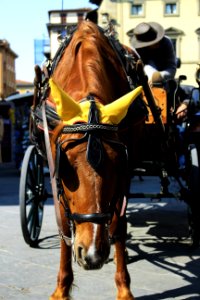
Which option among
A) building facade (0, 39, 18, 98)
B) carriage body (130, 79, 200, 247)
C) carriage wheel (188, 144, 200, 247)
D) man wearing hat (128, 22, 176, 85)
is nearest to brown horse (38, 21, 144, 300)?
carriage body (130, 79, 200, 247)

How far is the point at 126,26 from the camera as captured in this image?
130 feet

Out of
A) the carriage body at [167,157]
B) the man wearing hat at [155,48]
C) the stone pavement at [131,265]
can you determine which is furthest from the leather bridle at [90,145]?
the man wearing hat at [155,48]

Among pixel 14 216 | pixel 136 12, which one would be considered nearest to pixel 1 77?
pixel 136 12

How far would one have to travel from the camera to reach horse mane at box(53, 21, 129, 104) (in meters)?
2.94

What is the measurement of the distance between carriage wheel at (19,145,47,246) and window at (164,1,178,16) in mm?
37812

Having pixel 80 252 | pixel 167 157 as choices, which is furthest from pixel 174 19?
pixel 80 252

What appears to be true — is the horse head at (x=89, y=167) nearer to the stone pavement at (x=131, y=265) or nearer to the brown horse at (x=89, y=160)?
the brown horse at (x=89, y=160)

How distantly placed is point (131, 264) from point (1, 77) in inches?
3400

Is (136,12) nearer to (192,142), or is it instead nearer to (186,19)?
(186,19)

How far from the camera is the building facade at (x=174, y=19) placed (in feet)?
128

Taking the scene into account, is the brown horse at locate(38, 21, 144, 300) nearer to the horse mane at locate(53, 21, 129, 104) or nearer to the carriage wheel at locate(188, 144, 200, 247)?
the horse mane at locate(53, 21, 129, 104)

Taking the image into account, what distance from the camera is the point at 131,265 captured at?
13.4 feet

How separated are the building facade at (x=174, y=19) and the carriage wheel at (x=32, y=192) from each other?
114 ft

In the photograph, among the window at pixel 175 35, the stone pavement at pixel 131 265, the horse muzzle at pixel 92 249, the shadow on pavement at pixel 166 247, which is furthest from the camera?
the window at pixel 175 35
